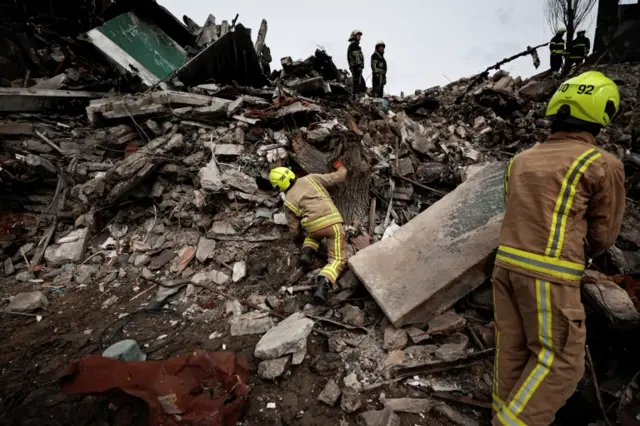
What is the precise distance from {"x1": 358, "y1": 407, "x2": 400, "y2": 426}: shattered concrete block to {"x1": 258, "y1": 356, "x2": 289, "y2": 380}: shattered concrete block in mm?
707

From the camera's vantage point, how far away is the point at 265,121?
5594 mm

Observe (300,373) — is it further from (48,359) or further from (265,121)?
(265,121)

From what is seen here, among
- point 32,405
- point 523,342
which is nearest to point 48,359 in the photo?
point 32,405

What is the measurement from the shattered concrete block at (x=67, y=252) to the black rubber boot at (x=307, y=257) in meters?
3.34

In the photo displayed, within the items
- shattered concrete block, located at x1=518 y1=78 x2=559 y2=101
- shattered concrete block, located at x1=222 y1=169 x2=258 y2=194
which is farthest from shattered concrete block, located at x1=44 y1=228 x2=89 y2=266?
shattered concrete block, located at x1=518 y1=78 x2=559 y2=101

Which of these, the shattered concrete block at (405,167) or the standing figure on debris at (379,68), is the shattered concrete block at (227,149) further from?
the standing figure on debris at (379,68)

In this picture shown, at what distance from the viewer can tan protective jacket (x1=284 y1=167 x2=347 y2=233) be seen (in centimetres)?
352

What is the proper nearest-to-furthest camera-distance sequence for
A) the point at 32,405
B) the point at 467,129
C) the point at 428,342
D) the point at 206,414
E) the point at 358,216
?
1. the point at 206,414
2. the point at 32,405
3. the point at 428,342
4. the point at 358,216
5. the point at 467,129

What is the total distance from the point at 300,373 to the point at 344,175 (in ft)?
7.78

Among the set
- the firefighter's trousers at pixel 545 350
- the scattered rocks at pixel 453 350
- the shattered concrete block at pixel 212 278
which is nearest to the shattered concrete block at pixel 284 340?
the scattered rocks at pixel 453 350

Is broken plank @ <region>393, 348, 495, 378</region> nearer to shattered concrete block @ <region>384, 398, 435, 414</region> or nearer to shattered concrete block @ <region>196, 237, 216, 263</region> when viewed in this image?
shattered concrete block @ <region>384, 398, 435, 414</region>

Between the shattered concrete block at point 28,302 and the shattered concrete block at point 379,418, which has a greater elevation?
the shattered concrete block at point 28,302

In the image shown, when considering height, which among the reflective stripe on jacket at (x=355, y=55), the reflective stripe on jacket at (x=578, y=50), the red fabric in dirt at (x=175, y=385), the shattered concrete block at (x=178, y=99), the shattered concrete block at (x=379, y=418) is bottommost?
the shattered concrete block at (x=379, y=418)

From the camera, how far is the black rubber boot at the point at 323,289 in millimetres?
3136
